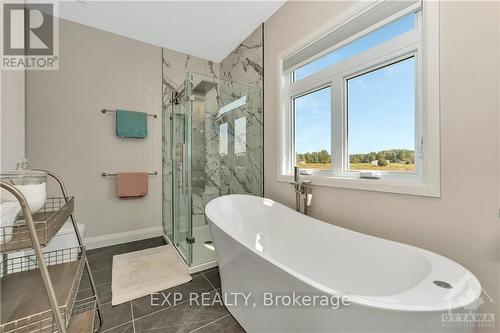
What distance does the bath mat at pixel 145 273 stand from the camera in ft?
5.44

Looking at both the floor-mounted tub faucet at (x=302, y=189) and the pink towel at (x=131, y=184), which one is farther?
the pink towel at (x=131, y=184)

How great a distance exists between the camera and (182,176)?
2184mm

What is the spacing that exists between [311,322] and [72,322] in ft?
3.91

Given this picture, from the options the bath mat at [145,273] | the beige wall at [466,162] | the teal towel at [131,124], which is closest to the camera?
the beige wall at [466,162]

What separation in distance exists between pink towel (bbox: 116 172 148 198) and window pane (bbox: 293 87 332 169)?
1.94m

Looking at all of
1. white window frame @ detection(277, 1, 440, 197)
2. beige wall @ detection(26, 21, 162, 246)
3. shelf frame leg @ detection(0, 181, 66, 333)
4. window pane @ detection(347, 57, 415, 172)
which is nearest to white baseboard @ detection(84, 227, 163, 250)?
beige wall @ detection(26, 21, 162, 246)

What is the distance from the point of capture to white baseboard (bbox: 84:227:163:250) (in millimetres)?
2436

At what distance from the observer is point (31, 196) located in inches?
31.0

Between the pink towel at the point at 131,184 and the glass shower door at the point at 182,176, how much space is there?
1.53ft

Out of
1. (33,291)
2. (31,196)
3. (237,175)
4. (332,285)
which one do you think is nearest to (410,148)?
(332,285)

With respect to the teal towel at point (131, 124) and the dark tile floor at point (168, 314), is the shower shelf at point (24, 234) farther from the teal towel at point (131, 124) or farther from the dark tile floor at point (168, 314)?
the teal towel at point (131, 124)

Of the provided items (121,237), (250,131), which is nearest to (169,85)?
(250,131)

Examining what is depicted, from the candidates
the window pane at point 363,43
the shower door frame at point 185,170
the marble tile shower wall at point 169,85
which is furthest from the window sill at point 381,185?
the marble tile shower wall at point 169,85

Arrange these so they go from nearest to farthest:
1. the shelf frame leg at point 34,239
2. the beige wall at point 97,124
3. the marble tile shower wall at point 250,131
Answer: the shelf frame leg at point 34,239
the beige wall at point 97,124
the marble tile shower wall at point 250,131
